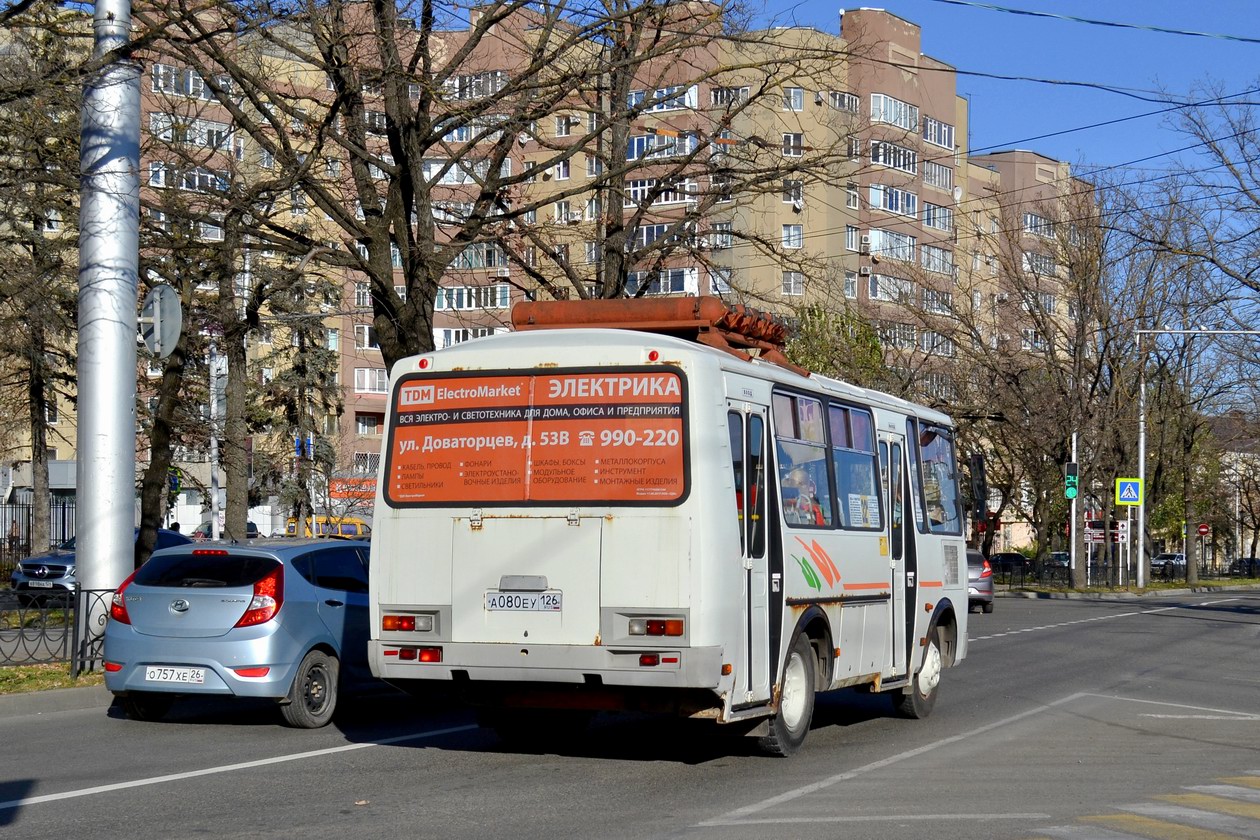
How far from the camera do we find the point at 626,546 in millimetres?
10391

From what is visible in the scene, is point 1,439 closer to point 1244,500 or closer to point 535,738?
point 535,738

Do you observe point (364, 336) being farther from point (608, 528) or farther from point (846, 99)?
point (608, 528)

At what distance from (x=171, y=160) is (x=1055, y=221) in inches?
1531

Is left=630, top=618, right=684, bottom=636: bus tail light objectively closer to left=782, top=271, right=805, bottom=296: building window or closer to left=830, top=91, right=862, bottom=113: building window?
left=782, top=271, right=805, bottom=296: building window

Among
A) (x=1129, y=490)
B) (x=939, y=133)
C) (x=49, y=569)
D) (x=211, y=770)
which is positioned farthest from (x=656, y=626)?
(x=939, y=133)

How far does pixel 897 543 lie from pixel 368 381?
212 ft

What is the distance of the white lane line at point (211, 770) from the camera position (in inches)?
370

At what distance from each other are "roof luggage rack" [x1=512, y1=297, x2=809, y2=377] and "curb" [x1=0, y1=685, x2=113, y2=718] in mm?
5595

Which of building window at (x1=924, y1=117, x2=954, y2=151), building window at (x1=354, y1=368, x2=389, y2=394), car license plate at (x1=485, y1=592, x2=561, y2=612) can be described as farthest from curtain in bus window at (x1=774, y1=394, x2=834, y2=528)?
building window at (x1=924, y1=117, x2=954, y2=151)

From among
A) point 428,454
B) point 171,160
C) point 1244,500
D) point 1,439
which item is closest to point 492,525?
point 428,454

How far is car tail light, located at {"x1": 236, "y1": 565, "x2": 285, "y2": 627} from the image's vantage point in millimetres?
12836

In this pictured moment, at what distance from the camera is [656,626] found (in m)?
10.2

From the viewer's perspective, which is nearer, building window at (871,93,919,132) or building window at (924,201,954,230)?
building window at (871,93,919,132)

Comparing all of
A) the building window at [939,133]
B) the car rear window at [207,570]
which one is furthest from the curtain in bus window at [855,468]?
the building window at [939,133]
